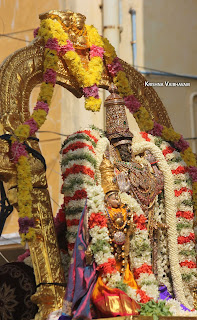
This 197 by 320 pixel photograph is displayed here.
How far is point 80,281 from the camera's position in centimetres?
625

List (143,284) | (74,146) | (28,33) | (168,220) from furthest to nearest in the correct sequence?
(28,33) < (168,220) < (74,146) < (143,284)

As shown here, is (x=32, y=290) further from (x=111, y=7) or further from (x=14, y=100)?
(x=111, y=7)

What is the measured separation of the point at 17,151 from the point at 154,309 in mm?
2000

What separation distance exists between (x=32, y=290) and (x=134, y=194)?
4.84 feet

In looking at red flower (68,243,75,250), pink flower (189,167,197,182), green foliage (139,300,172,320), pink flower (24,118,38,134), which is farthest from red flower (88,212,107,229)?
pink flower (189,167,197,182)

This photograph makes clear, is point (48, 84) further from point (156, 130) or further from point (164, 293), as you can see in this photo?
point (164, 293)

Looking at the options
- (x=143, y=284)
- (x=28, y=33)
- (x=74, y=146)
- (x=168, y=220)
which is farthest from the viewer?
(x=28, y=33)

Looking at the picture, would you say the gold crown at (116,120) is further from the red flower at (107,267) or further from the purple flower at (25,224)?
the red flower at (107,267)

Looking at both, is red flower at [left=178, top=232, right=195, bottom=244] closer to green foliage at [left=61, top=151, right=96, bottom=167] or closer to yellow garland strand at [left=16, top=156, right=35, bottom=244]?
green foliage at [left=61, top=151, right=96, bottom=167]

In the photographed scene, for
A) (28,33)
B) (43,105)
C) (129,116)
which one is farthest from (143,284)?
(28,33)

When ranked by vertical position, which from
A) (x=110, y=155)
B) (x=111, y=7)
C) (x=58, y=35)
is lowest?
(x=110, y=155)

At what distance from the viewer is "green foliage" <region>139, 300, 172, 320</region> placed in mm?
6363

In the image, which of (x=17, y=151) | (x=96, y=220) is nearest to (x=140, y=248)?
(x=96, y=220)

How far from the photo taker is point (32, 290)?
23.0 feet
